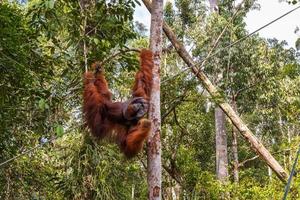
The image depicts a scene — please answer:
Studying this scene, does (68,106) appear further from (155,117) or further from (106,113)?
(155,117)

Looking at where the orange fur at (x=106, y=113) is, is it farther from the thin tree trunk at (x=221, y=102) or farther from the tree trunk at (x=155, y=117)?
the thin tree trunk at (x=221, y=102)

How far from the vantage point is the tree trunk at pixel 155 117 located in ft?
8.34

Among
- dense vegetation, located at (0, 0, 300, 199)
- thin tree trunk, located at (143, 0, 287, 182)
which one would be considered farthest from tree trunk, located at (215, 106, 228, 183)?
thin tree trunk, located at (143, 0, 287, 182)

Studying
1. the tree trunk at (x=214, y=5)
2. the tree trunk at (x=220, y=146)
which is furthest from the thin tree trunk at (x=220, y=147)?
the tree trunk at (x=214, y=5)

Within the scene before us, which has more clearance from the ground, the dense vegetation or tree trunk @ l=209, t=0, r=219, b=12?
tree trunk @ l=209, t=0, r=219, b=12

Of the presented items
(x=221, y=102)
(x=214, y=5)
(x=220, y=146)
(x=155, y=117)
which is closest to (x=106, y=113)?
(x=155, y=117)

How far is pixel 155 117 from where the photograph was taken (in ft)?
8.79

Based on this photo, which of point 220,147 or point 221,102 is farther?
point 220,147

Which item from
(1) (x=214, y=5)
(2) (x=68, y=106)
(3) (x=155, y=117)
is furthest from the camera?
(1) (x=214, y=5)

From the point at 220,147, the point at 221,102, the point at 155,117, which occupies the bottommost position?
the point at 155,117

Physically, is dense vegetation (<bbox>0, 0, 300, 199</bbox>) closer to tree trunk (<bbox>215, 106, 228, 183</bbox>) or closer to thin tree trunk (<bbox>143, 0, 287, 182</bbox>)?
thin tree trunk (<bbox>143, 0, 287, 182</bbox>)

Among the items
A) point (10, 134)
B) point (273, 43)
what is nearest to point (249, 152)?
point (273, 43)

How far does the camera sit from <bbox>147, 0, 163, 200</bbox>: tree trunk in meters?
2.54

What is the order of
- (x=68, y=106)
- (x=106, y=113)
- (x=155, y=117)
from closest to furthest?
1. (x=155, y=117)
2. (x=106, y=113)
3. (x=68, y=106)
